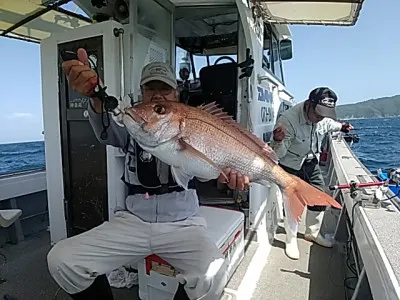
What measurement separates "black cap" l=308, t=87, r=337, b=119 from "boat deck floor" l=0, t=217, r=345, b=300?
127 centimetres

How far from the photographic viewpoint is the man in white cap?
5.17 ft

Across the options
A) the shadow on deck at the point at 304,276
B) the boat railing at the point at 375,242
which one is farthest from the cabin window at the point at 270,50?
the shadow on deck at the point at 304,276

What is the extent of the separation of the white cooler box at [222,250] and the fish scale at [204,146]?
25.9 inches

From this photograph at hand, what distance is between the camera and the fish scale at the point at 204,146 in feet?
3.91

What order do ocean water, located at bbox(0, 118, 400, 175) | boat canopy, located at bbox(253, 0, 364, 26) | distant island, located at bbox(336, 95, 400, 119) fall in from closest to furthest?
boat canopy, located at bbox(253, 0, 364, 26)
ocean water, located at bbox(0, 118, 400, 175)
distant island, located at bbox(336, 95, 400, 119)

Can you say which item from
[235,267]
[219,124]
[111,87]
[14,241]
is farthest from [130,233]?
[14,241]

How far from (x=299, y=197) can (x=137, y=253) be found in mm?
893

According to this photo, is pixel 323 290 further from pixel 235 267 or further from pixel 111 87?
pixel 111 87

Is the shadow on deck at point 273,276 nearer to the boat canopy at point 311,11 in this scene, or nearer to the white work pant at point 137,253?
the white work pant at point 137,253

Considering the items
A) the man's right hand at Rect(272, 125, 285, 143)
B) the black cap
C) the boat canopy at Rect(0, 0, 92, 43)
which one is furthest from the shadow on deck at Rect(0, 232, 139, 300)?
the boat canopy at Rect(0, 0, 92, 43)

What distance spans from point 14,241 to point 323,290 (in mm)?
2839

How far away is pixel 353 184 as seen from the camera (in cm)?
240

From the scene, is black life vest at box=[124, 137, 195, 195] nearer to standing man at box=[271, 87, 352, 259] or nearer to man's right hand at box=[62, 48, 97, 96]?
man's right hand at box=[62, 48, 97, 96]

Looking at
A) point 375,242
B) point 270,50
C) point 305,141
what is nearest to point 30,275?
point 375,242
